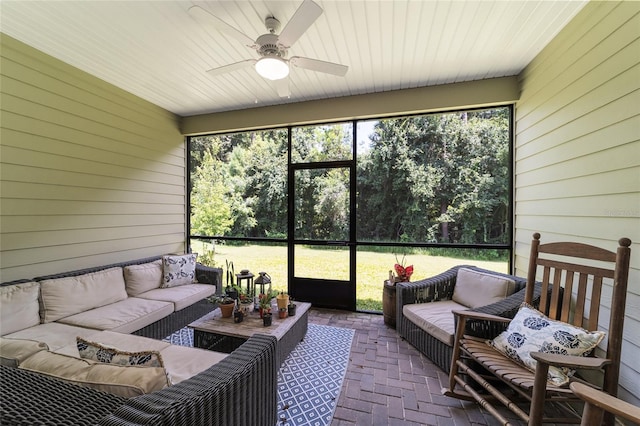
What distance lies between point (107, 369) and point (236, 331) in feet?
3.94

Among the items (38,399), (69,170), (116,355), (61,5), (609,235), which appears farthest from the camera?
(69,170)

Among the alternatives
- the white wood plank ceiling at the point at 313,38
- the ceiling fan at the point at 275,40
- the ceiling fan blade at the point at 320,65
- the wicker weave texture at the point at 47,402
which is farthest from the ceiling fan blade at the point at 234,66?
the wicker weave texture at the point at 47,402

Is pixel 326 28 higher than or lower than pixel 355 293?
higher

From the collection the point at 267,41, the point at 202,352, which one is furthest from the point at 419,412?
the point at 267,41

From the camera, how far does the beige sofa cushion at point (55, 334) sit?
1.98 metres

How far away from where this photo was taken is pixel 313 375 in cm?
223

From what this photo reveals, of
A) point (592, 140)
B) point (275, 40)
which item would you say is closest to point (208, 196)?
point (275, 40)

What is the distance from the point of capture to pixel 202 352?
1.79 metres

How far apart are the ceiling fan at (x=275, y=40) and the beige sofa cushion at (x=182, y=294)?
2493 millimetres

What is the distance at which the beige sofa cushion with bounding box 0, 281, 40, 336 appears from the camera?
2053mm

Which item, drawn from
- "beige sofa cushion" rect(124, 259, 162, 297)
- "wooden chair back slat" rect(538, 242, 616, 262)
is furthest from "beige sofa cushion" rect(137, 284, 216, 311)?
"wooden chair back slat" rect(538, 242, 616, 262)

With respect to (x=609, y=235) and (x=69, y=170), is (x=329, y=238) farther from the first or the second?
(x=69, y=170)

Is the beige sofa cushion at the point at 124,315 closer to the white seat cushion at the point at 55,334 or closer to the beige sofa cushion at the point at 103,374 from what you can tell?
the white seat cushion at the point at 55,334

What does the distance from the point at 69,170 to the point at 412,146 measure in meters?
4.27
